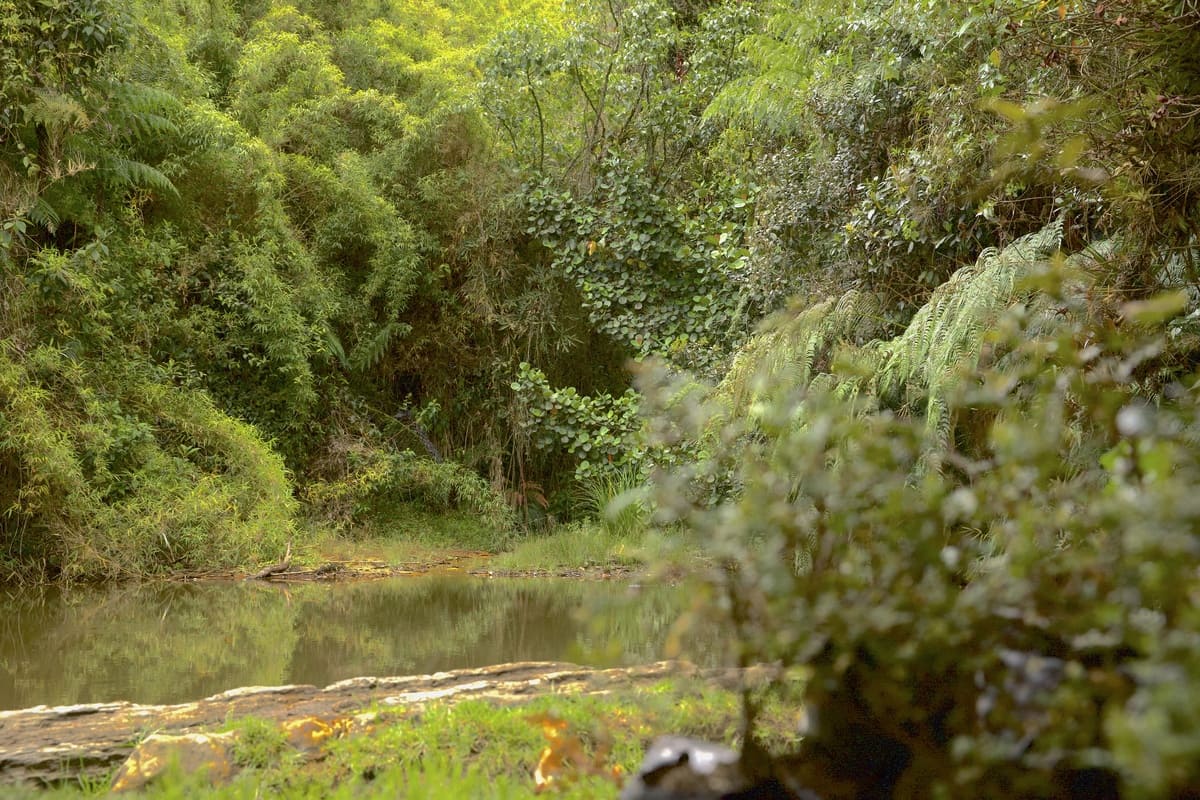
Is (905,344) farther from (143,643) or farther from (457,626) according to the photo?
(143,643)

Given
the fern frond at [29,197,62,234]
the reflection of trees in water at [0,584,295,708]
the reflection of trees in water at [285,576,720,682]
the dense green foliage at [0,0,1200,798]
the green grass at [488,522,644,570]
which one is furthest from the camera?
the green grass at [488,522,644,570]

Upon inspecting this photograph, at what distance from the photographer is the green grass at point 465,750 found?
2.62 m

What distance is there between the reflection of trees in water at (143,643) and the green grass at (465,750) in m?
1.69

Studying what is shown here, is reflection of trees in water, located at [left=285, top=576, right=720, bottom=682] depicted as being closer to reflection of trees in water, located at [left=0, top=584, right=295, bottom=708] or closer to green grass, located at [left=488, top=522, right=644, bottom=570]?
reflection of trees in water, located at [left=0, top=584, right=295, bottom=708]

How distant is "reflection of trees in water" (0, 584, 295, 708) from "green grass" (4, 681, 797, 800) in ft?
5.55

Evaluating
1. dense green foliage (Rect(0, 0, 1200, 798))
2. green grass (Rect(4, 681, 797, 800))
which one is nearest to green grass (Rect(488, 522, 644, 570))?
dense green foliage (Rect(0, 0, 1200, 798))

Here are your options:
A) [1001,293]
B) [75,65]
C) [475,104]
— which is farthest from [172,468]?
[1001,293]

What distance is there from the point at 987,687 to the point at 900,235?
501cm

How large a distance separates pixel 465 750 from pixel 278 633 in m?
3.39

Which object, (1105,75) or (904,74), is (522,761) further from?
(904,74)

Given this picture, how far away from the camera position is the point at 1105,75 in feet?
13.1

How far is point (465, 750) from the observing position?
2.90m

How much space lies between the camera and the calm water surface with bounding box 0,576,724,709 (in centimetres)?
467

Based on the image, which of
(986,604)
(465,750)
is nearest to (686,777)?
(986,604)
